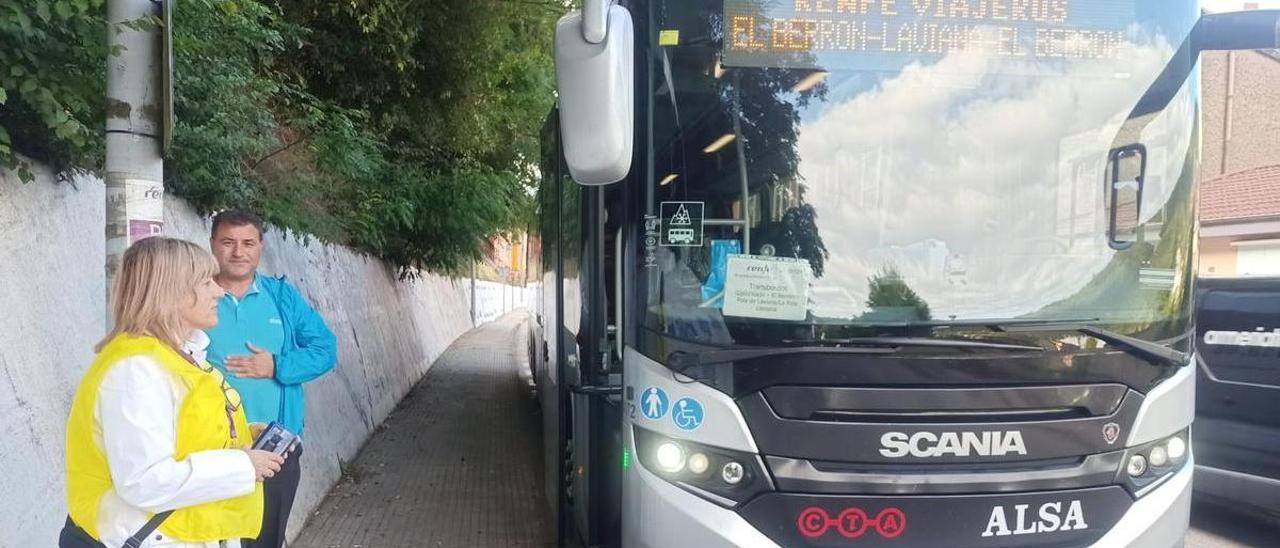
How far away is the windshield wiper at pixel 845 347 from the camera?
117 inches

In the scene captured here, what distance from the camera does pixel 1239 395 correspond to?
584 cm

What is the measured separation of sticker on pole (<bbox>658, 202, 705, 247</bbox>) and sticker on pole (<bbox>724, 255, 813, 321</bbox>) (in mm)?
164

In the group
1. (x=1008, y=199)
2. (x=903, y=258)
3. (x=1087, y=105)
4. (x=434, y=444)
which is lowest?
(x=434, y=444)

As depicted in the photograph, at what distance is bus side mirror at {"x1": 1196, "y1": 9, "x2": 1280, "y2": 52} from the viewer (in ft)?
11.0

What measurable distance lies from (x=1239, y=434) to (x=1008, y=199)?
4041mm

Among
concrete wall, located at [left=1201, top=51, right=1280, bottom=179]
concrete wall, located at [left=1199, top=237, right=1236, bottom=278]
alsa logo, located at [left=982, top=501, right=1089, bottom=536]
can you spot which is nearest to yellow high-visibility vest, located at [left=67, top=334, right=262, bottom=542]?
alsa logo, located at [left=982, top=501, right=1089, bottom=536]

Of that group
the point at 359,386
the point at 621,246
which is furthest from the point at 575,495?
the point at 359,386

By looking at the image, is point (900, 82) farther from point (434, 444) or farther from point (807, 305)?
point (434, 444)

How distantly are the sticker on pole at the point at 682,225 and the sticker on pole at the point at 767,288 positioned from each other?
0.54 feet

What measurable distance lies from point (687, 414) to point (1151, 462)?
175cm

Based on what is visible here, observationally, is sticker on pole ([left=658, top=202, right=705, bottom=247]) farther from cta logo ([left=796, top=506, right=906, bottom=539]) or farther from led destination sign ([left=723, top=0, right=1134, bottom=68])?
cta logo ([left=796, top=506, right=906, bottom=539])

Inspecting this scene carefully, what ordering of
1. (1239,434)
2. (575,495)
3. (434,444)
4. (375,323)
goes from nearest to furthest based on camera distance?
(575,495) → (1239,434) → (434,444) → (375,323)

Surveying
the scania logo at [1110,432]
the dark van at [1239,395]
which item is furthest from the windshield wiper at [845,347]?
the dark van at [1239,395]

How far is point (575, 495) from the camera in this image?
14.7ft
